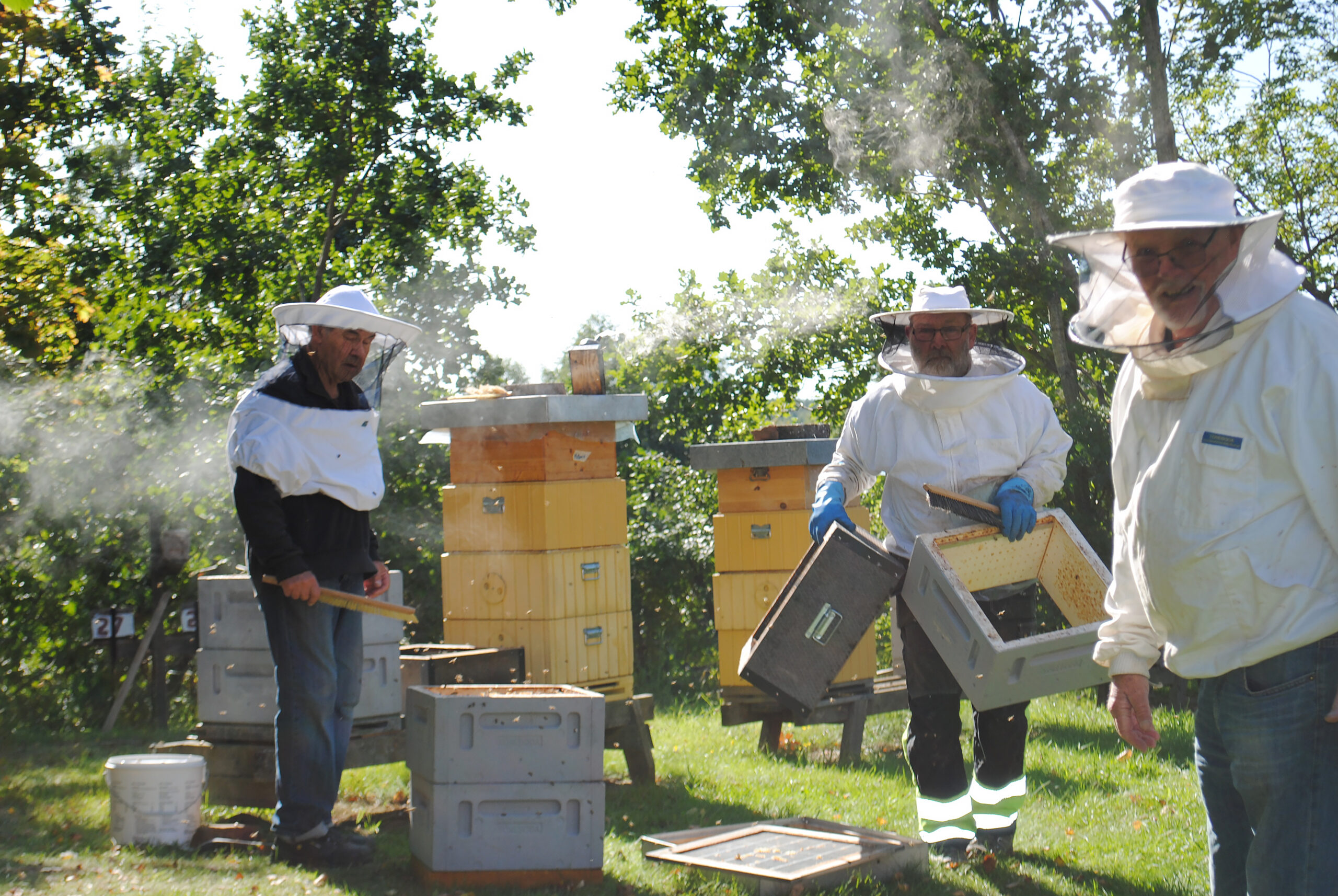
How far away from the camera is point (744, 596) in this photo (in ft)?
17.5

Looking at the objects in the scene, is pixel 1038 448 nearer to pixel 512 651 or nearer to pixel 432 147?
pixel 512 651

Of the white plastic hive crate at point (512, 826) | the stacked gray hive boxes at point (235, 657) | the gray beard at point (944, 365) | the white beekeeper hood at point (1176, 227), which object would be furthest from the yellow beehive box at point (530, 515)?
the white beekeeper hood at point (1176, 227)

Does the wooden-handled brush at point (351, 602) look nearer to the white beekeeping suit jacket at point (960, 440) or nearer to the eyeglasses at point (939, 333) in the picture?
the white beekeeping suit jacket at point (960, 440)

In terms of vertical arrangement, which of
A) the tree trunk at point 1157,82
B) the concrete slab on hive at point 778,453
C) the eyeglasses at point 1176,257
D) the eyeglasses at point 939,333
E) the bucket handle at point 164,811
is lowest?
the bucket handle at point 164,811

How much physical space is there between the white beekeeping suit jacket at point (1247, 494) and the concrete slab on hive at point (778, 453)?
3127mm

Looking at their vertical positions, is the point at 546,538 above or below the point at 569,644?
above

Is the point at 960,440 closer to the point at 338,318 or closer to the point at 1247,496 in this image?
the point at 1247,496

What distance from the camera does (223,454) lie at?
700 centimetres

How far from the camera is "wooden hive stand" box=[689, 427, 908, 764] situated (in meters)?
5.16

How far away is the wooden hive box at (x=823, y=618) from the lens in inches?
126

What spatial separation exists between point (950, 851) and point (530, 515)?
202 cm

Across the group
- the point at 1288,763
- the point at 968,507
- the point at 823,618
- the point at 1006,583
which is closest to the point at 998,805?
the point at 1006,583

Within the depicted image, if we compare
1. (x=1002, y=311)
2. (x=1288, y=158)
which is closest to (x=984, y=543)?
(x=1002, y=311)

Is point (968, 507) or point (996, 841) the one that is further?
point (996, 841)
